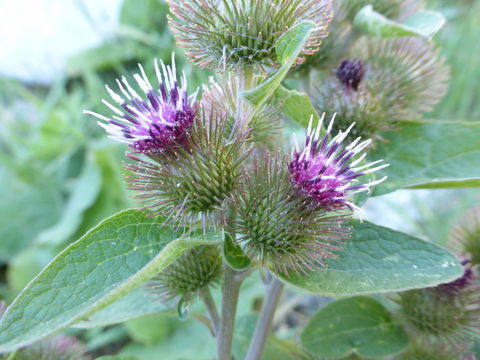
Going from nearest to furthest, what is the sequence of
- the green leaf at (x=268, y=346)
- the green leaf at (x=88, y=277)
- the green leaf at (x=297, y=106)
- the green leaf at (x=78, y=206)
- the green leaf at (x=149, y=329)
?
the green leaf at (x=88, y=277)
the green leaf at (x=297, y=106)
the green leaf at (x=268, y=346)
the green leaf at (x=149, y=329)
the green leaf at (x=78, y=206)

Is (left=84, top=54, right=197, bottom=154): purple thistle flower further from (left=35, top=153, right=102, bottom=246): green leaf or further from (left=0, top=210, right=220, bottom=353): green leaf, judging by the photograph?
(left=35, top=153, right=102, bottom=246): green leaf

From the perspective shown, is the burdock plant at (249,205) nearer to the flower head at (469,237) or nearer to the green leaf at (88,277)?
the green leaf at (88,277)

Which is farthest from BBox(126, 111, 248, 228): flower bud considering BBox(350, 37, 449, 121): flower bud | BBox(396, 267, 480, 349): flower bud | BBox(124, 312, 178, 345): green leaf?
BBox(124, 312, 178, 345): green leaf

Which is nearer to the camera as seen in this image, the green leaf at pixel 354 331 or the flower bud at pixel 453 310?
the flower bud at pixel 453 310

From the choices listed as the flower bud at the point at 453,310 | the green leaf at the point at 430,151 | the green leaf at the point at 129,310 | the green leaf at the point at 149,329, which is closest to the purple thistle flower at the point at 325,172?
the green leaf at the point at 430,151

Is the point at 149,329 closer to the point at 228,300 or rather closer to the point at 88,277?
the point at 228,300

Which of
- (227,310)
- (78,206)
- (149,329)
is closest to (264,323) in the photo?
(227,310)
